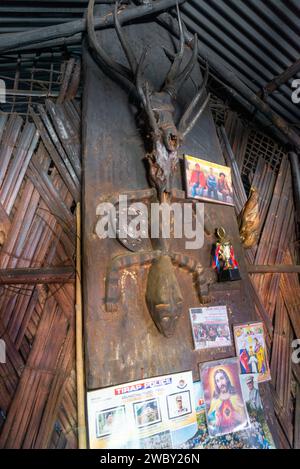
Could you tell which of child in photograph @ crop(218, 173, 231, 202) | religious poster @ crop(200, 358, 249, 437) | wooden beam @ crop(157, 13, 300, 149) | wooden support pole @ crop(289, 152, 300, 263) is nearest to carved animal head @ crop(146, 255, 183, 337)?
religious poster @ crop(200, 358, 249, 437)

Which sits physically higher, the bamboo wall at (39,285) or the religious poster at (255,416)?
the bamboo wall at (39,285)

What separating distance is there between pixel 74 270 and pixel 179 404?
4.22 feet

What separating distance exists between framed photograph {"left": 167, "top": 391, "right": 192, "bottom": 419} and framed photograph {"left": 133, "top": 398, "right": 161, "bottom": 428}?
0.10m

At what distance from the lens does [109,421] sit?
1.94 m

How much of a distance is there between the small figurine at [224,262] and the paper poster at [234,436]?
0.91 m

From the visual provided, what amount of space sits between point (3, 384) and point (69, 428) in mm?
567

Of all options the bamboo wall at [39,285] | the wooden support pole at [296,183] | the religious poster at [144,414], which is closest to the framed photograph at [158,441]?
the religious poster at [144,414]

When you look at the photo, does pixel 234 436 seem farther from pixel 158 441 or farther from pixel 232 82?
pixel 232 82

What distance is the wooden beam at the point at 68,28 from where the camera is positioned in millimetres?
2785

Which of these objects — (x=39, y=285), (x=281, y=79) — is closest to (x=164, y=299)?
(x=39, y=285)

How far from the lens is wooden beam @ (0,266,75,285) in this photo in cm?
225

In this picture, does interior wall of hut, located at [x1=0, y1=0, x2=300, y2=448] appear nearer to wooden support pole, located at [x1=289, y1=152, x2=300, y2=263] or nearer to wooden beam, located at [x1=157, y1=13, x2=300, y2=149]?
wooden beam, located at [x1=157, y1=13, x2=300, y2=149]

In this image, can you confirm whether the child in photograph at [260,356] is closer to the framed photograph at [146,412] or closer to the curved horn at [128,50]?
the framed photograph at [146,412]
